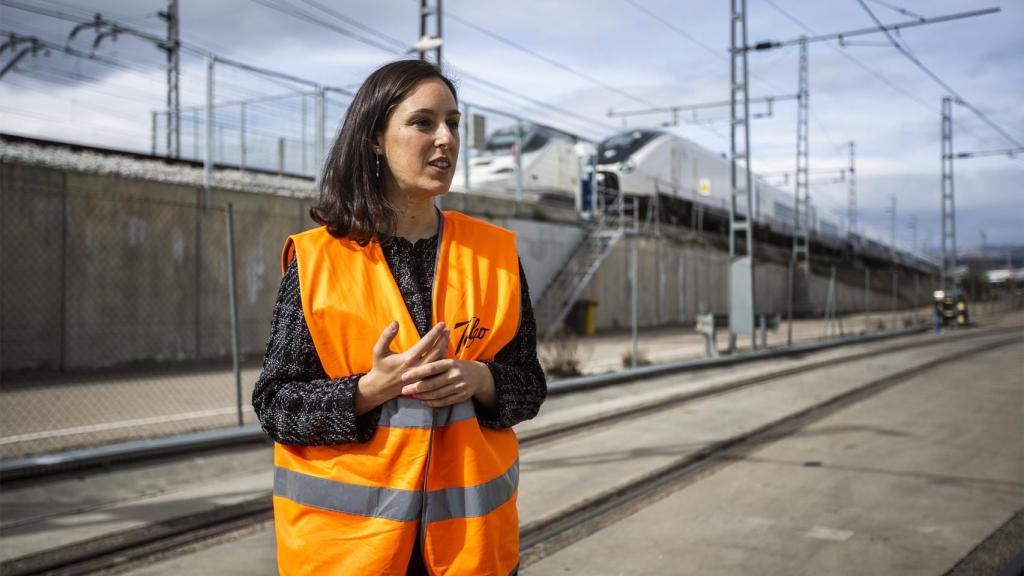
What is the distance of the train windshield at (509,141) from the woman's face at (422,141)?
69.4 ft

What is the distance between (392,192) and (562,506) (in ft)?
14.0

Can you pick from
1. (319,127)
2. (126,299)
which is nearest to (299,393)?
(126,299)

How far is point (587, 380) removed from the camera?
1264 centimetres

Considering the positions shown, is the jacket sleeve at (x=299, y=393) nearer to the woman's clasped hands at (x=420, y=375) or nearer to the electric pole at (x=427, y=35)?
the woman's clasped hands at (x=420, y=375)

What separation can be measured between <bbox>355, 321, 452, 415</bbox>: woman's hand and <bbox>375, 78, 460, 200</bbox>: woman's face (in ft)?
1.30

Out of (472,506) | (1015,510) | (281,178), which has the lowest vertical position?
(1015,510)

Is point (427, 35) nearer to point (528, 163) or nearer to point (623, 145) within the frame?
point (528, 163)

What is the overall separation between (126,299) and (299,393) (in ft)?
42.0

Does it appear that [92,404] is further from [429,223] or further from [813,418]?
[429,223]

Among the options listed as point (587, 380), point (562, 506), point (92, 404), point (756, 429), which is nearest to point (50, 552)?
point (562, 506)

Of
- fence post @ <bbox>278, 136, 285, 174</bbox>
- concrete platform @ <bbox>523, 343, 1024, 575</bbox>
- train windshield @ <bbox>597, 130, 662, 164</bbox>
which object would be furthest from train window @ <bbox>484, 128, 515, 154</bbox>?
concrete platform @ <bbox>523, 343, 1024, 575</bbox>

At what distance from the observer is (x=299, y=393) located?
1866 millimetres

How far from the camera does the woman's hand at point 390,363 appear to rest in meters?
1.74

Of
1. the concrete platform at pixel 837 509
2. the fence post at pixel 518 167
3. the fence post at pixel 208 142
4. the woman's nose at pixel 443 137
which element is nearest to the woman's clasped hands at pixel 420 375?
the woman's nose at pixel 443 137
